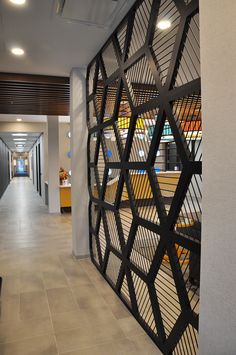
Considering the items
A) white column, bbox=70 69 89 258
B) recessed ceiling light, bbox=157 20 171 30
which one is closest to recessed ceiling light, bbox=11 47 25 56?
white column, bbox=70 69 89 258

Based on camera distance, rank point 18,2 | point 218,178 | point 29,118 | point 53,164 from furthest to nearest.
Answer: point 29,118 < point 53,164 < point 18,2 < point 218,178

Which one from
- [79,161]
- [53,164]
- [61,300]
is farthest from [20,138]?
[61,300]

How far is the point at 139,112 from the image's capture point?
8.24ft

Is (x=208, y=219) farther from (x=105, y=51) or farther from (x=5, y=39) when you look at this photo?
(x=5, y=39)

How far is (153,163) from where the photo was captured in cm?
231

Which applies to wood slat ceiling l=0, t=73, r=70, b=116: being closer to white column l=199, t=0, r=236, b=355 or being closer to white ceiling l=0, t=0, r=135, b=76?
white ceiling l=0, t=0, r=135, b=76

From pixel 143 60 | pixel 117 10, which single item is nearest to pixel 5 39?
pixel 117 10

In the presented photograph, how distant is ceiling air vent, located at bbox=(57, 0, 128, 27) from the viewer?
2525mm

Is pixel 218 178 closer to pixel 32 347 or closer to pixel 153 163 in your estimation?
pixel 153 163

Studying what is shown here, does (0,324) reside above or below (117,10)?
below

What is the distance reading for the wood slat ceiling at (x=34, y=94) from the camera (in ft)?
15.3

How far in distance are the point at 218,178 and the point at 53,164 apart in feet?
25.2

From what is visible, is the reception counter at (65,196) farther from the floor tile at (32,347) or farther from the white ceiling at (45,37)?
the floor tile at (32,347)

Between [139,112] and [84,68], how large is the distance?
2.26 m
